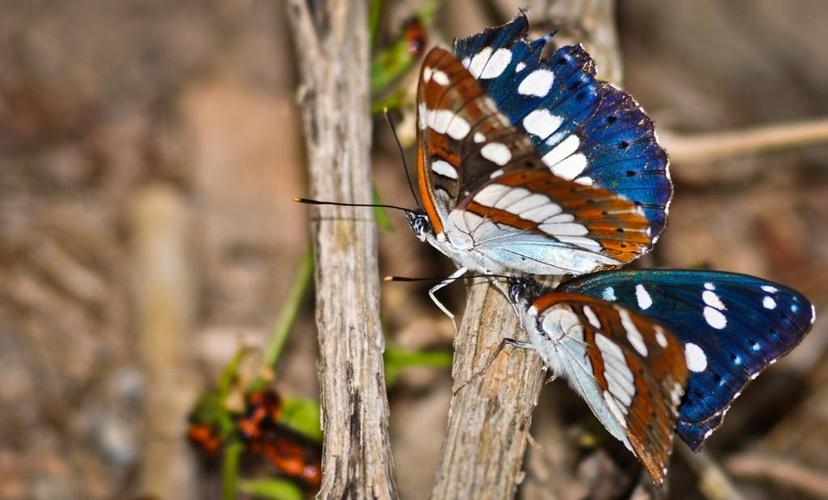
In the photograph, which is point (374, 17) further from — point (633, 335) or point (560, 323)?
point (633, 335)

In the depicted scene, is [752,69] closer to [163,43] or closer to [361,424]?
[163,43]

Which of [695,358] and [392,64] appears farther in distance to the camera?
[392,64]

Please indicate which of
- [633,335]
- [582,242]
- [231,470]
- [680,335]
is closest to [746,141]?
[582,242]

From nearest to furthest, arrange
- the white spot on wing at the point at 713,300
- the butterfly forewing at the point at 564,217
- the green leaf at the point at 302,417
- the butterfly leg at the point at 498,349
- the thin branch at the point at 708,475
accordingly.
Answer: the butterfly leg at the point at 498,349
the butterfly forewing at the point at 564,217
the white spot on wing at the point at 713,300
the green leaf at the point at 302,417
the thin branch at the point at 708,475

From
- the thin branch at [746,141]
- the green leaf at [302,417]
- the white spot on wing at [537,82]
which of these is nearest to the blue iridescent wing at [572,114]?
the white spot on wing at [537,82]

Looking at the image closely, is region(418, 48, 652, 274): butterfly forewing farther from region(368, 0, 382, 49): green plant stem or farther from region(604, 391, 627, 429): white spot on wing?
region(368, 0, 382, 49): green plant stem

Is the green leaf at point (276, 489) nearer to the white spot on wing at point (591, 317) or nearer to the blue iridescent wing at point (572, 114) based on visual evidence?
the white spot on wing at point (591, 317)

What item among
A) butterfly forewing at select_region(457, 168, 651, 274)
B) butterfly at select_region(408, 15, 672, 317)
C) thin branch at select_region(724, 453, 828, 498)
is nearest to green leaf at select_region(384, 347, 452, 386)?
butterfly at select_region(408, 15, 672, 317)

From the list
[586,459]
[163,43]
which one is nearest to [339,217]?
[586,459]
